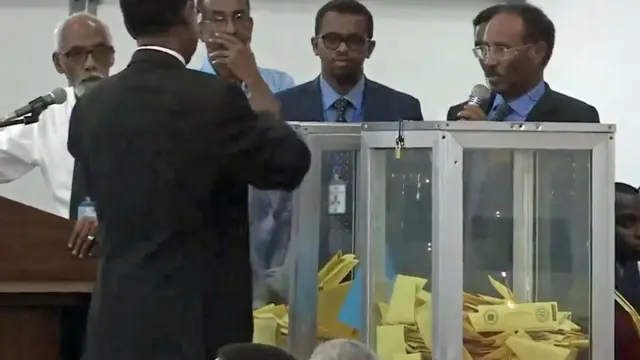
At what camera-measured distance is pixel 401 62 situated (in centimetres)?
453

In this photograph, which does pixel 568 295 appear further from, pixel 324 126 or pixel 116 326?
pixel 116 326

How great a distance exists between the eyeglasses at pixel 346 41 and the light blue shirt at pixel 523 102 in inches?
26.6

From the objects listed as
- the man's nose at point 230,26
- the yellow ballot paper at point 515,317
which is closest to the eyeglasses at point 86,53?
the man's nose at point 230,26

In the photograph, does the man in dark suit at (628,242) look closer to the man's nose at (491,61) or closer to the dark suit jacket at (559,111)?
the dark suit jacket at (559,111)

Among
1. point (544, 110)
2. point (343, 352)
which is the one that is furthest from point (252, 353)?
point (544, 110)

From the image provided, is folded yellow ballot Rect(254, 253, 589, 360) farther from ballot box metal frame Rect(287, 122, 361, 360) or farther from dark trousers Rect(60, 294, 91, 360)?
dark trousers Rect(60, 294, 91, 360)

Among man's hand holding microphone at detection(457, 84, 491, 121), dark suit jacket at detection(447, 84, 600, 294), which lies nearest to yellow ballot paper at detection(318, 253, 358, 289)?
dark suit jacket at detection(447, 84, 600, 294)

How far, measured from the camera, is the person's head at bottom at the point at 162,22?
5.77 feet

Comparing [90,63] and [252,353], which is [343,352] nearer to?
[252,353]

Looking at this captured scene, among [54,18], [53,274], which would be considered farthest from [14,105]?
[53,274]

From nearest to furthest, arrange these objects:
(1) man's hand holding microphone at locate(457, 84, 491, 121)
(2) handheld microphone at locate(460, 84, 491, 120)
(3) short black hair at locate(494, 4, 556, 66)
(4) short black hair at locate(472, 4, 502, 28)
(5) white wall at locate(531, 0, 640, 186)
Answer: (1) man's hand holding microphone at locate(457, 84, 491, 121), (2) handheld microphone at locate(460, 84, 491, 120), (3) short black hair at locate(494, 4, 556, 66), (4) short black hair at locate(472, 4, 502, 28), (5) white wall at locate(531, 0, 640, 186)

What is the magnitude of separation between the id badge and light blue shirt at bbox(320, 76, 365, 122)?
0.78 metres

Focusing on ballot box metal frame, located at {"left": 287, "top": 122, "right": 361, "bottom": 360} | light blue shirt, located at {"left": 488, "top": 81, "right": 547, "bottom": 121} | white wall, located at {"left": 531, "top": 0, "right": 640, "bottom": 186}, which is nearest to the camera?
ballot box metal frame, located at {"left": 287, "top": 122, "right": 361, "bottom": 360}

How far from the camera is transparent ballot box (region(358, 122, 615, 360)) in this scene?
74.9 inches
